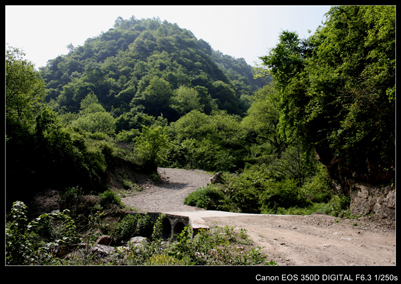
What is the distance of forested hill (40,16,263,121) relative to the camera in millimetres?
55219

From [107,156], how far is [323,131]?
14.0m

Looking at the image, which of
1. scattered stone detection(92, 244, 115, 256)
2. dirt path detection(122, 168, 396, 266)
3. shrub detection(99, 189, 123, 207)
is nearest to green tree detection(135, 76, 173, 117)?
shrub detection(99, 189, 123, 207)

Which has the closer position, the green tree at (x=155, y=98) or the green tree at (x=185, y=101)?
the green tree at (x=185, y=101)

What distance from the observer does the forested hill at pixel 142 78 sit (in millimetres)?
55219

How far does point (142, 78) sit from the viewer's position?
62.4 m

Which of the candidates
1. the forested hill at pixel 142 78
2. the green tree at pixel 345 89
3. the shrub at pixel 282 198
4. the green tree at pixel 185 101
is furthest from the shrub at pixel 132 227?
the green tree at pixel 185 101

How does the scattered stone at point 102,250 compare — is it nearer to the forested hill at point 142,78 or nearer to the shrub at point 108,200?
the shrub at point 108,200

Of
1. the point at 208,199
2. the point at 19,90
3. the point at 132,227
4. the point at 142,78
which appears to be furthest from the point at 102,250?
the point at 142,78

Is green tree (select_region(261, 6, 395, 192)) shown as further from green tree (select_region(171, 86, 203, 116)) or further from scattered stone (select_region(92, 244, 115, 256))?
green tree (select_region(171, 86, 203, 116))

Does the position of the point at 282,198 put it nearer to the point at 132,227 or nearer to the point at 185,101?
the point at 132,227

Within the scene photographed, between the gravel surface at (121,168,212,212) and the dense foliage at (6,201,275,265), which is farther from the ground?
the dense foliage at (6,201,275,265)

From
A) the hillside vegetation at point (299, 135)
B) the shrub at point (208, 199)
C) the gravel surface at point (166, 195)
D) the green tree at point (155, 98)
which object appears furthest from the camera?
the green tree at point (155, 98)
